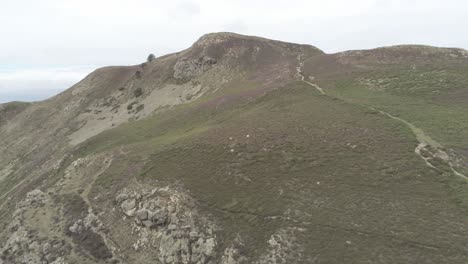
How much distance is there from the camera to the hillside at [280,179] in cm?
3125

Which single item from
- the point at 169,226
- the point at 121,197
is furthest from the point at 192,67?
the point at 169,226

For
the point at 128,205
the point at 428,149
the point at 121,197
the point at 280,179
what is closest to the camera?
the point at 280,179

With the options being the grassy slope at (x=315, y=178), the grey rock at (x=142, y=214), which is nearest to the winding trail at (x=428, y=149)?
the grassy slope at (x=315, y=178)

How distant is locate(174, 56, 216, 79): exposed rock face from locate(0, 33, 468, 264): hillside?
19221 millimetres

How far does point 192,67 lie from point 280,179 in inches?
2393

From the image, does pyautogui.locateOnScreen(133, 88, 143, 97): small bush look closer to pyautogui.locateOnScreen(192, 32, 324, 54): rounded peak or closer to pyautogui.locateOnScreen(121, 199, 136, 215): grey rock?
pyautogui.locateOnScreen(192, 32, 324, 54): rounded peak

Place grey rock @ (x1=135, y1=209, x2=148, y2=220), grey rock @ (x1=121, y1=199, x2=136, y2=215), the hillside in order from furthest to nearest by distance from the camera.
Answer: grey rock @ (x1=121, y1=199, x2=136, y2=215)
grey rock @ (x1=135, y1=209, x2=148, y2=220)
the hillside

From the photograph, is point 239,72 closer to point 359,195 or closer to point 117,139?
point 117,139

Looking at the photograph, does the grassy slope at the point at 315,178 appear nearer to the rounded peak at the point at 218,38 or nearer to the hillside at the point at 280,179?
the hillside at the point at 280,179

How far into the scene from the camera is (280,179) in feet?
128

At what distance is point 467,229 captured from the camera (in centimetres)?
2864

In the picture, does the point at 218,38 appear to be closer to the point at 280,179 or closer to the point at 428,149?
the point at 280,179

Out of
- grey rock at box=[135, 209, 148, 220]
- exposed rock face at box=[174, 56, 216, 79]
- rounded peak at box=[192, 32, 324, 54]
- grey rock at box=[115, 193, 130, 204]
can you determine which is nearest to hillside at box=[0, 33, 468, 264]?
grey rock at box=[135, 209, 148, 220]

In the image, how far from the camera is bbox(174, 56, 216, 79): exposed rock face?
92438mm
